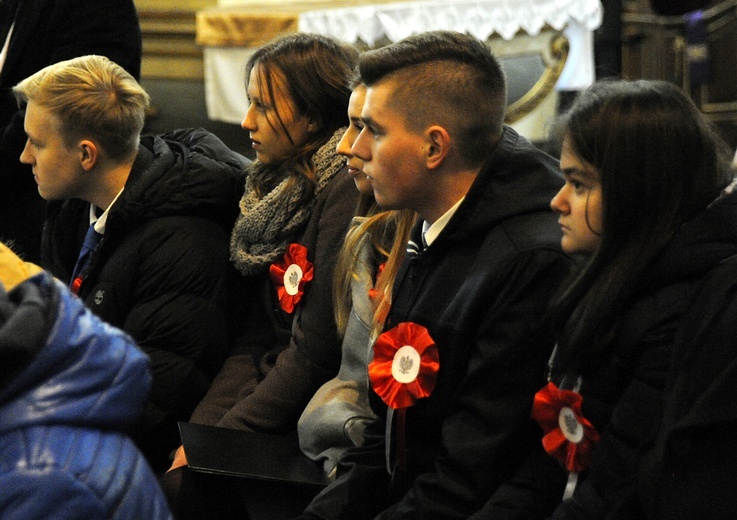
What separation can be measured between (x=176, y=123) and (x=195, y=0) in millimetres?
768

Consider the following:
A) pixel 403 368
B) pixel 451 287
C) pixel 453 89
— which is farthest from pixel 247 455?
pixel 453 89

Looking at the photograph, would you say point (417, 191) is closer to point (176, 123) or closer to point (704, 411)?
point (704, 411)

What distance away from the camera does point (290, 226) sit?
2.71m

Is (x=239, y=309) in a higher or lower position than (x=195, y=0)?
higher

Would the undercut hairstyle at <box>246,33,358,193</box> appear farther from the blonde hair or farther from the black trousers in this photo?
the black trousers

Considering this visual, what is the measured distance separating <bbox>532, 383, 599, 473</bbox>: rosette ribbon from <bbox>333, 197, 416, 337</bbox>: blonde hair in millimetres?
565

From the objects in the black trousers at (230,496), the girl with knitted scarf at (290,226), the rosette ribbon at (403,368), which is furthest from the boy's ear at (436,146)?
the black trousers at (230,496)

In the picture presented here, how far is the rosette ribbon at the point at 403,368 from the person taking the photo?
6.52ft

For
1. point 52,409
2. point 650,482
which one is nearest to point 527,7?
point 650,482

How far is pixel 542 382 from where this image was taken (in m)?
1.90

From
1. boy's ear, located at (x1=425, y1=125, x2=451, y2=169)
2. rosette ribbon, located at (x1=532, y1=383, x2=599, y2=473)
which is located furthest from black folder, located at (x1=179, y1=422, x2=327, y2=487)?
boy's ear, located at (x1=425, y1=125, x2=451, y2=169)

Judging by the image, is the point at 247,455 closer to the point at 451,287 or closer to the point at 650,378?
the point at 451,287

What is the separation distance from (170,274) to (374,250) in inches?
25.0

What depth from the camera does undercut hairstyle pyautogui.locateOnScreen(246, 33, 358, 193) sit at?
2.73 m
